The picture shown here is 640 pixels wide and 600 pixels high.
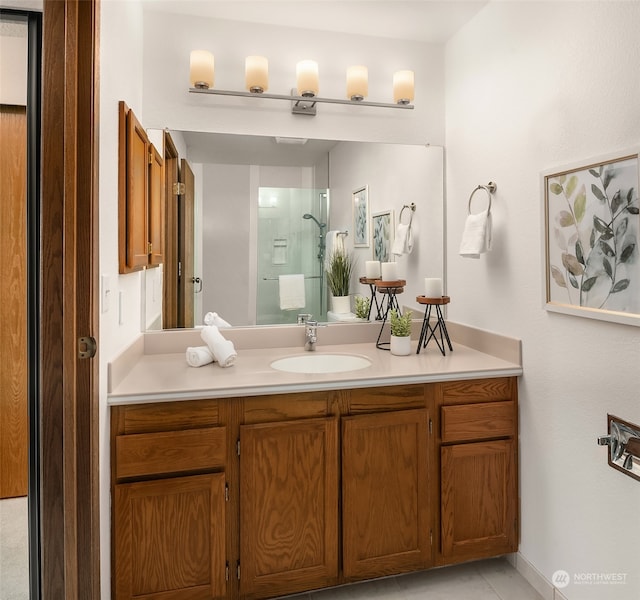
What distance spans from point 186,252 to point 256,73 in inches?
34.5

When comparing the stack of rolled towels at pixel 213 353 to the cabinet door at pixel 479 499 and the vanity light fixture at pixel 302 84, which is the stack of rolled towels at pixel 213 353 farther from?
the vanity light fixture at pixel 302 84

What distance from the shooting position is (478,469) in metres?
1.85

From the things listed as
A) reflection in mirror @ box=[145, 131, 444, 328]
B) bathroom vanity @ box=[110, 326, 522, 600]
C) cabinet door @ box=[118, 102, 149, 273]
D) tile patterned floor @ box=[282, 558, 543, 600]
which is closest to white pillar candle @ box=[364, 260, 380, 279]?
reflection in mirror @ box=[145, 131, 444, 328]

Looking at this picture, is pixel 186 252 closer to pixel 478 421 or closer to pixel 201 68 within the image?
pixel 201 68

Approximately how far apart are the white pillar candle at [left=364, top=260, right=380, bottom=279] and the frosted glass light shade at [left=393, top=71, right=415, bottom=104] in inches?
32.1

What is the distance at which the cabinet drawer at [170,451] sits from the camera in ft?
4.94

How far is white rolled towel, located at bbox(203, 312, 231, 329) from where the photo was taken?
2.19 metres

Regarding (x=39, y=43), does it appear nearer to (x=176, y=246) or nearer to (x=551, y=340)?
(x=176, y=246)

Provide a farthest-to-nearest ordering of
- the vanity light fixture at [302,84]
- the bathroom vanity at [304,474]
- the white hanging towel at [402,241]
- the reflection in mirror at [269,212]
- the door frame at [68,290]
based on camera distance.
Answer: the white hanging towel at [402,241], the reflection in mirror at [269,212], the vanity light fixture at [302,84], the bathroom vanity at [304,474], the door frame at [68,290]

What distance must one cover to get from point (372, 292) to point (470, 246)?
56 cm

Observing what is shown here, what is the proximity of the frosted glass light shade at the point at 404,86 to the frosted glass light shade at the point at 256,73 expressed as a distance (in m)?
0.65

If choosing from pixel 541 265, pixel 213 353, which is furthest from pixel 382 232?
pixel 213 353

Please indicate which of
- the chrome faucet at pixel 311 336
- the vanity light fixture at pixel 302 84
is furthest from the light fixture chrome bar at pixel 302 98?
the chrome faucet at pixel 311 336

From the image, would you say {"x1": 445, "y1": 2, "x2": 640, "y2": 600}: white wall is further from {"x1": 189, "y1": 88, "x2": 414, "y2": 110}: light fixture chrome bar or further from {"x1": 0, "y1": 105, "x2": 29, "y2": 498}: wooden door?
{"x1": 0, "y1": 105, "x2": 29, "y2": 498}: wooden door
